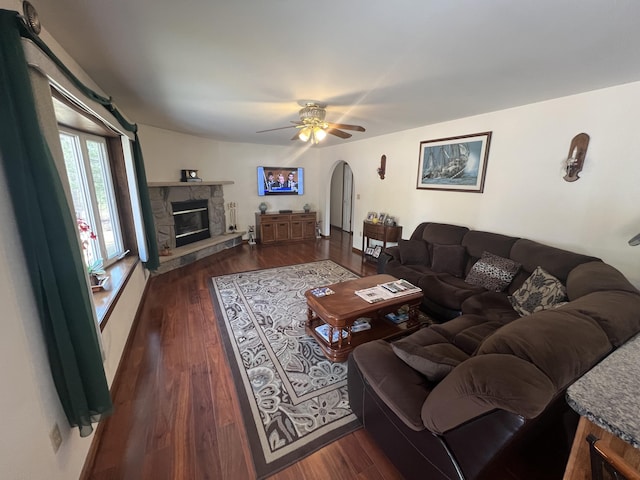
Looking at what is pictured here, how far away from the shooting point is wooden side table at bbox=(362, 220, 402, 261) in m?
4.36

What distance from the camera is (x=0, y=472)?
80 centimetres

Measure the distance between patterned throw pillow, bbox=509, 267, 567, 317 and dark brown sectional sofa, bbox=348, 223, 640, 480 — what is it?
0.01 meters

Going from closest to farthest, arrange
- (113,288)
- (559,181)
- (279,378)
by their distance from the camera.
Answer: (279,378) → (113,288) → (559,181)

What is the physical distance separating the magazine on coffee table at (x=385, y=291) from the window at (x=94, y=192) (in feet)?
8.26

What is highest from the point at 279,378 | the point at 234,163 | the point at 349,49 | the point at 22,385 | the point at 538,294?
the point at 349,49

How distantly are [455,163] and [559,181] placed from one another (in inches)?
45.7

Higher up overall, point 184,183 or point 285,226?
point 184,183

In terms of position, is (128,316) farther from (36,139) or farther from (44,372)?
(36,139)

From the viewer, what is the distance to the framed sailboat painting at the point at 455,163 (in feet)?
10.3

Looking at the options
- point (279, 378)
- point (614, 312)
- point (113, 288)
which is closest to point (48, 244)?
point (113, 288)

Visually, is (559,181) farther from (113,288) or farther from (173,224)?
(173,224)

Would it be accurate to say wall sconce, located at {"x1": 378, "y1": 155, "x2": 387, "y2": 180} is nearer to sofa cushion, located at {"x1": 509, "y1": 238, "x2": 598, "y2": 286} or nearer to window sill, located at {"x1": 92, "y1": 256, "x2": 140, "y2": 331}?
sofa cushion, located at {"x1": 509, "y1": 238, "x2": 598, "y2": 286}

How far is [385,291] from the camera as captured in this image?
2400 millimetres

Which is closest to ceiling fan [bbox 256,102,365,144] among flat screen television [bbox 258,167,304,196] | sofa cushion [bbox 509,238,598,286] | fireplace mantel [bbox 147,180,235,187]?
sofa cushion [bbox 509,238,598,286]
